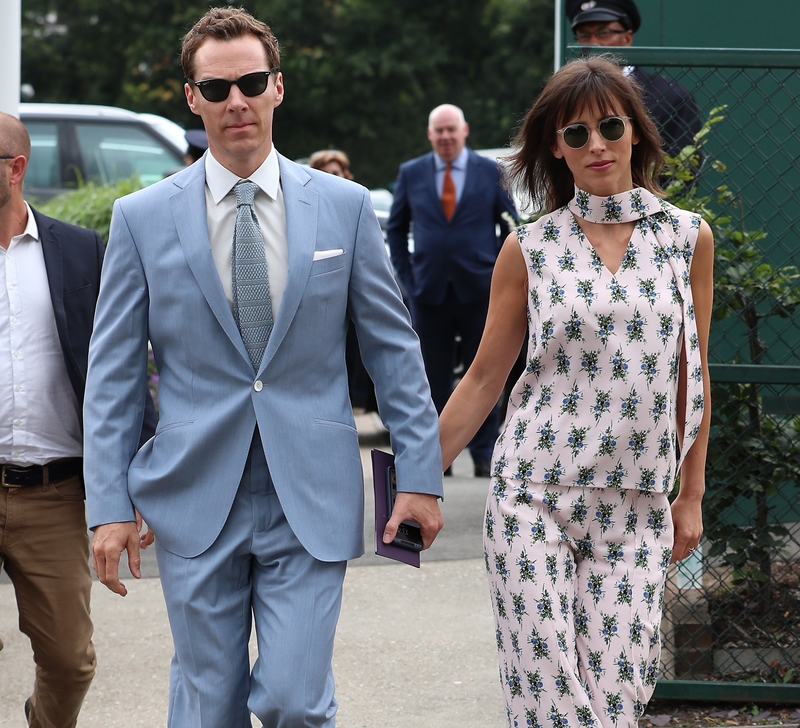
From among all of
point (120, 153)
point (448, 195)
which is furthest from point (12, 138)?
point (120, 153)

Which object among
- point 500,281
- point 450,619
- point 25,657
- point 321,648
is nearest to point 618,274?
point 500,281

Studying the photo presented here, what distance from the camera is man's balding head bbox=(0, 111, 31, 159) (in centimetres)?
374

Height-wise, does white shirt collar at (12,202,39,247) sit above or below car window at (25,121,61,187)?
above

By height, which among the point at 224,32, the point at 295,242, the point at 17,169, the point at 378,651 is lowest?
the point at 378,651

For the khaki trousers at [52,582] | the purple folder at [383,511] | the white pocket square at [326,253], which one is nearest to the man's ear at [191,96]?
the white pocket square at [326,253]

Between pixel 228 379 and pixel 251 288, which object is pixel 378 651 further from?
pixel 251 288

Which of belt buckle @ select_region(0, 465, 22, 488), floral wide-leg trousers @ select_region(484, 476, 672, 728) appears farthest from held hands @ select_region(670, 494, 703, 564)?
belt buckle @ select_region(0, 465, 22, 488)

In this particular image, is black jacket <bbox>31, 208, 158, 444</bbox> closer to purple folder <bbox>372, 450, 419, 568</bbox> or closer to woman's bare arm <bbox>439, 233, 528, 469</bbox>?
purple folder <bbox>372, 450, 419, 568</bbox>

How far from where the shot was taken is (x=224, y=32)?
3027 mm

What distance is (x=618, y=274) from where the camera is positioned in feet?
9.88

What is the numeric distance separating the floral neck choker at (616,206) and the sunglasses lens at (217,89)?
903 mm

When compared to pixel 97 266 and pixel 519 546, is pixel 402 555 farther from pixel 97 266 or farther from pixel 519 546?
pixel 97 266

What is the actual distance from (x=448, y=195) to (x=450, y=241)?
1.13 feet

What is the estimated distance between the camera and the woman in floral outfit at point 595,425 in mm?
2943
